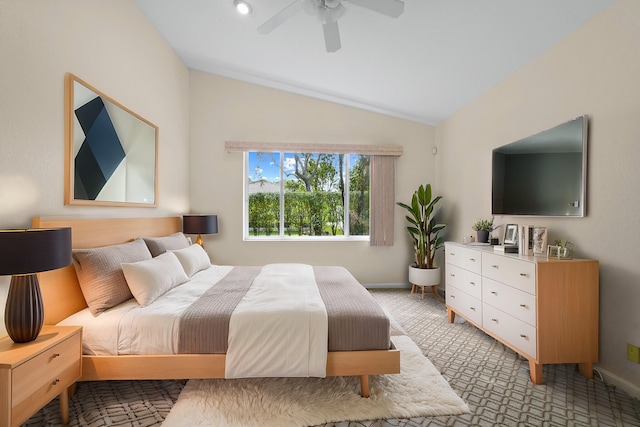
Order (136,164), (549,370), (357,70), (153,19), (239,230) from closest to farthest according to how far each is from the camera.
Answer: (549,370) < (136,164) < (153,19) < (357,70) < (239,230)

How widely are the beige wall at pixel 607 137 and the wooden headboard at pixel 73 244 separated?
360 cm

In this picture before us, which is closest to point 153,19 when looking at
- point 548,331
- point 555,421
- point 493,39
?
point 493,39

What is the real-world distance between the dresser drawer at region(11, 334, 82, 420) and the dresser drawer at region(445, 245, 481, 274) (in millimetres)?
2980

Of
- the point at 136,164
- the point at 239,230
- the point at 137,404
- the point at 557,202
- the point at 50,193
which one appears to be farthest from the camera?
the point at 239,230

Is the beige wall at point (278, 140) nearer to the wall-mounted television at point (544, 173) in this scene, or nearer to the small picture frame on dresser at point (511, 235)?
the wall-mounted television at point (544, 173)

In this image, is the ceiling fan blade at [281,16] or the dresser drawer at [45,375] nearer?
the dresser drawer at [45,375]

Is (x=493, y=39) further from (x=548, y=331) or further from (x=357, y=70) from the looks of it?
(x=548, y=331)

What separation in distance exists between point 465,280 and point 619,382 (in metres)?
1.18

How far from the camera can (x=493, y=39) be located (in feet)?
8.04

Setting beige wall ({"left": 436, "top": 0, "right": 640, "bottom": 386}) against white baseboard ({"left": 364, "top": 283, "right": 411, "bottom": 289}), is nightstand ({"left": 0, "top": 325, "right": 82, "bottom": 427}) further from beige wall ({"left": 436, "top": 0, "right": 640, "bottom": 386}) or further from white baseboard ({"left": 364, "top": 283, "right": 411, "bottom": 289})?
white baseboard ({"left": 364, "top": 283, "right": 411, "bottom": 289})

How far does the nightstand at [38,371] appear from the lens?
1.22 m

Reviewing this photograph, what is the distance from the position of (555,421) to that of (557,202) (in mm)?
1529

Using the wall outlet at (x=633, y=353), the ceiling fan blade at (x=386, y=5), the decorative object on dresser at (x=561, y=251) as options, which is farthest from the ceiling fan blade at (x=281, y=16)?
the wall outlet at (x=633, y=353)

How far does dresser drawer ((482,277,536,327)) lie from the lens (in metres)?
2.03
